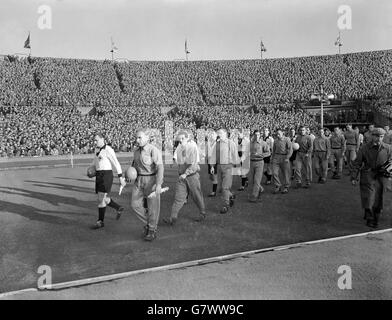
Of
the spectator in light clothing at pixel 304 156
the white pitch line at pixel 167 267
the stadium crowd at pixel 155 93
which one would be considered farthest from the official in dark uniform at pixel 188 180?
the stadium crowd at pixel 155 93

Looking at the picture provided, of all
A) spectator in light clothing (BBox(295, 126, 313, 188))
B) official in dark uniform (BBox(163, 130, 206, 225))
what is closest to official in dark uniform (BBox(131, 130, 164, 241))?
official in dark uniform (BBox(163, 130, 206, 225))

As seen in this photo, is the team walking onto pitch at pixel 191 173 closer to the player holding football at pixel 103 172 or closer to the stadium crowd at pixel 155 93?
the player holding football at pixel 103 172

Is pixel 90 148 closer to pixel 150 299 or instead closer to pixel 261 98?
pixel 261 98

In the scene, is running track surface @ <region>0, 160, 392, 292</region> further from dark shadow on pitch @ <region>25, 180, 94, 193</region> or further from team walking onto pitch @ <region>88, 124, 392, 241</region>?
dark shadow on pitch @ <region>25, 180, 94, 193</region>

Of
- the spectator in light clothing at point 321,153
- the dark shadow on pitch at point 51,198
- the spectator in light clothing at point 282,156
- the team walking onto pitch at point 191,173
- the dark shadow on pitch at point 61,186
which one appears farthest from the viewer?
the spectator in light clothing at point 321,153

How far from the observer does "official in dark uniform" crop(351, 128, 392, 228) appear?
7785 millimetres

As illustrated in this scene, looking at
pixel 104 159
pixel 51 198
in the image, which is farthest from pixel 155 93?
pixel 104 159

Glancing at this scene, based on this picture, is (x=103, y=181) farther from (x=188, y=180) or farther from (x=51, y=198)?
(x=51, y=198)

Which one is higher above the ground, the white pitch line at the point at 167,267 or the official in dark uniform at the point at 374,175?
the official in dark uniform at the point at 374,175

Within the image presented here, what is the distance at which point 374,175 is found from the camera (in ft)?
25.8

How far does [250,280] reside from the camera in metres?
4.70

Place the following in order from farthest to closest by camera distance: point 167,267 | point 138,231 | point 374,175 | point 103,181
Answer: point 103,181
point 374,175
point 138,231
point 167,267

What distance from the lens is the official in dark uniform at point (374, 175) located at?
7785 mm

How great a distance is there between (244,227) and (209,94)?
135 ft
